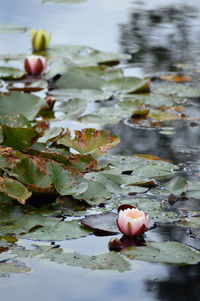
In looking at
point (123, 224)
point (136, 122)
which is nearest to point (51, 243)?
point (123, 224)

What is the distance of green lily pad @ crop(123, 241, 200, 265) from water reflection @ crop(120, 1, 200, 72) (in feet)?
6.80

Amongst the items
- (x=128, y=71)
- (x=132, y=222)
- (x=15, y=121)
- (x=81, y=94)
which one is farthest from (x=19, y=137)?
(x=128, y=71)

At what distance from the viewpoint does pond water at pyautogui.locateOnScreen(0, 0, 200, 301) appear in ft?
4.44

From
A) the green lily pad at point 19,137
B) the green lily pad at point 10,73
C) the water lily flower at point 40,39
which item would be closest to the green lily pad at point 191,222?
the green lily pad at point 19,137

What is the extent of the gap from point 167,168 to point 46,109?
82cm

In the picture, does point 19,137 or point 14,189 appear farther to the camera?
point 19,137

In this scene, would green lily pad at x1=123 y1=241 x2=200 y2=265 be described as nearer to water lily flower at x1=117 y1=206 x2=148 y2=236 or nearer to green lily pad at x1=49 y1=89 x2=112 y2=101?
water lily flower at x1=117 y1=206 x2=148 y2=236

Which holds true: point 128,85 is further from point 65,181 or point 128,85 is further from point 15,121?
point 65,181

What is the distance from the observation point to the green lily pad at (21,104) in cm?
229

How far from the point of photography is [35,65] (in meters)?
3.23

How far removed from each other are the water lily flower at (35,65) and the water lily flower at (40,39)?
0.53 m

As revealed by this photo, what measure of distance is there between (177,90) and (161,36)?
4.21 feet

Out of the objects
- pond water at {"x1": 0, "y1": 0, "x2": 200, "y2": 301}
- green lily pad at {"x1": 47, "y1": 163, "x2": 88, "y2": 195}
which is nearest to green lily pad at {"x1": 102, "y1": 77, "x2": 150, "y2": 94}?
pond water at {"x1": 0, "y1": 0, "x2": 200, "y2": 301}

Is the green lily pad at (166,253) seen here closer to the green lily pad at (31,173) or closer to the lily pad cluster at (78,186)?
the lily pad cluster at (78,186)
